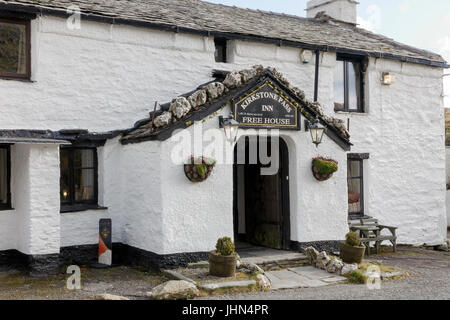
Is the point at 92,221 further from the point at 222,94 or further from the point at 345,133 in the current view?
the point at 345,133

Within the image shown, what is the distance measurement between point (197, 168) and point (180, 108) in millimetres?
1134

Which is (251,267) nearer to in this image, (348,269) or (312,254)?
(312,254)

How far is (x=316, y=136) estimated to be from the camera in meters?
10.5

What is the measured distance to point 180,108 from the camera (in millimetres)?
9375

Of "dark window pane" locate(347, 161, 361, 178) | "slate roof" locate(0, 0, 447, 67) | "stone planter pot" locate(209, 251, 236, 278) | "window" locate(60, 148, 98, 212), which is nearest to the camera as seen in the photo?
"stone planter pot" locate(209, 251, 236, 278)

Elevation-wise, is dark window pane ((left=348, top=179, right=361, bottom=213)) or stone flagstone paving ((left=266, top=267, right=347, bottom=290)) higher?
dark window pane ((left=348, top=179, right=361, bottom=213))

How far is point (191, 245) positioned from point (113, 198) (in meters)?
2.07

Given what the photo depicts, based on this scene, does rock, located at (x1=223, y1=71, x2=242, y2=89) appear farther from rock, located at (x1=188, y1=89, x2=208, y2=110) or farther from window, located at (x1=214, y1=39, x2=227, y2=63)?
window, located at (x1=214, y1=39, x2=227, y2=63)

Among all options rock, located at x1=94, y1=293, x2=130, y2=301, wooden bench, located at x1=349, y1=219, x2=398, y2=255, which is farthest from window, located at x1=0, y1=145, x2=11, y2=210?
wooden bench, located at x1=349, y1=219, x2=398, y2=255

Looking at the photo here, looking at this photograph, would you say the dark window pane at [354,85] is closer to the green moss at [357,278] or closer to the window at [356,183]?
the window at [356,183]

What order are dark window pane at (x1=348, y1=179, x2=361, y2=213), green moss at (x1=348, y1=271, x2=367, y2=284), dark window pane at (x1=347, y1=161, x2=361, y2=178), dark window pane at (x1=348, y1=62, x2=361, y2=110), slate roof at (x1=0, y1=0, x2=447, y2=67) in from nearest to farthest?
green moss at (x1=348, y1=271, x2=367, y2=284), slate roof at (x1=0, y1=0, x2=447, y2=67), dark window pane at (x1=348, y1=179, x2=361, y2=213), dark window pane at (x1=347, y1=161, x2=361, y2=178), dark window pane at (x1=348, y1=62, x2=361, y2=110)

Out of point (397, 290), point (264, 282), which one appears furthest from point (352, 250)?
point (264, 282)

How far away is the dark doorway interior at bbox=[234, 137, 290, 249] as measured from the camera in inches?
430

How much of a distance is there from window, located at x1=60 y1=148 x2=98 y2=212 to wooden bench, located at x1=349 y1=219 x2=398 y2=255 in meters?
5.99
